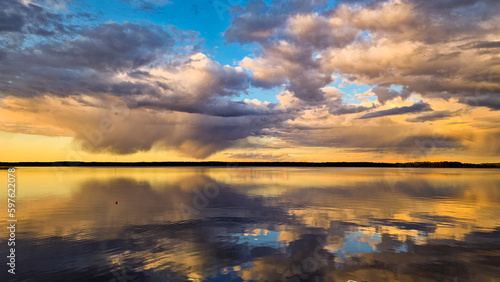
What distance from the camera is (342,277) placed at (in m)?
12.5

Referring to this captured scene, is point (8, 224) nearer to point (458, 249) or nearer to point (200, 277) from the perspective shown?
point (200, 277)

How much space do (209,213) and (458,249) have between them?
19.6m

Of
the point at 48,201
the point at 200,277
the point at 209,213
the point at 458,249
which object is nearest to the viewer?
the point at 200,277

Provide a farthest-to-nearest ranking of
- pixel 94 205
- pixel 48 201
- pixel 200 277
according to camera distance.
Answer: pixel 48 201 < pixel 94 205 < pixel 200 277

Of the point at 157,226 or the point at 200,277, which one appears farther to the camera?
the point at 157,226

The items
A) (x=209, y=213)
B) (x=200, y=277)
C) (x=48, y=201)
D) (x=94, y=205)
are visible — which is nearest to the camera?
(x=200, y=277)

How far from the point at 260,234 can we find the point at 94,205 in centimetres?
2206

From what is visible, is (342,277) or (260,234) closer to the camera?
(342,277)

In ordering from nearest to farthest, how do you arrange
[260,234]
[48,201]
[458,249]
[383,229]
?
[458,249] → [260,234] → [383,229] → [48,201]

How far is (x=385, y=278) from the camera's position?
12477 millimetres

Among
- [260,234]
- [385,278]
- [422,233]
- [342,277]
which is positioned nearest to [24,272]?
[260,234]

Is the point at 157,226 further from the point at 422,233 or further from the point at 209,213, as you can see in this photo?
the point at 422,233

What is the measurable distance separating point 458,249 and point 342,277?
347 inches

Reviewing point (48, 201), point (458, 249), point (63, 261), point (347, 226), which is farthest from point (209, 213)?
point (48, 201)
